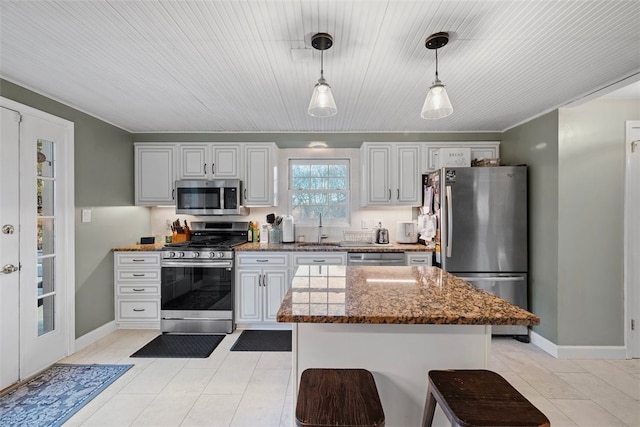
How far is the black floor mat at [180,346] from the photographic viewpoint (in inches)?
108

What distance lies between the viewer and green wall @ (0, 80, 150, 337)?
2.82 meters

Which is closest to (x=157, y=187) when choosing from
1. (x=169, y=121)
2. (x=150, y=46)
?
(x=169, y=121)

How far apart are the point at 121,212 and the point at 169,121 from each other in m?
1.24

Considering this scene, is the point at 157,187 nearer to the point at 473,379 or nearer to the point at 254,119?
the point at 254,119

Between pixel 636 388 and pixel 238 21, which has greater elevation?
pixel 238 21

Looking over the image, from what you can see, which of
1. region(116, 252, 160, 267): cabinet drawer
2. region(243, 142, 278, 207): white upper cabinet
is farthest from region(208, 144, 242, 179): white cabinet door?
region(116, 252, 160, 267): cabinet drawer

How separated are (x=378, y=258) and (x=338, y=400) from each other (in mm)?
2257

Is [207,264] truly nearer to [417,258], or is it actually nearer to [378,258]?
[378,258]

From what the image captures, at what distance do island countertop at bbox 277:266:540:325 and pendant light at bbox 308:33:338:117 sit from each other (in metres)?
0.98

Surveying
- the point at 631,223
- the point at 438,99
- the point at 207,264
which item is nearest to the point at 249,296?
the point at 207,264

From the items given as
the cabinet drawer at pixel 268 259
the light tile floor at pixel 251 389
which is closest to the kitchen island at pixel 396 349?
the light tile floor at pixel 251 389

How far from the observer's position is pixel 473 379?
3.90 feet

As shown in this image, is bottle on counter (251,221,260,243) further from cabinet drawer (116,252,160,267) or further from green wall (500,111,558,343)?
green wall (500,111,558,343)

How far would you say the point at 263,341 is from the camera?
119 inches
